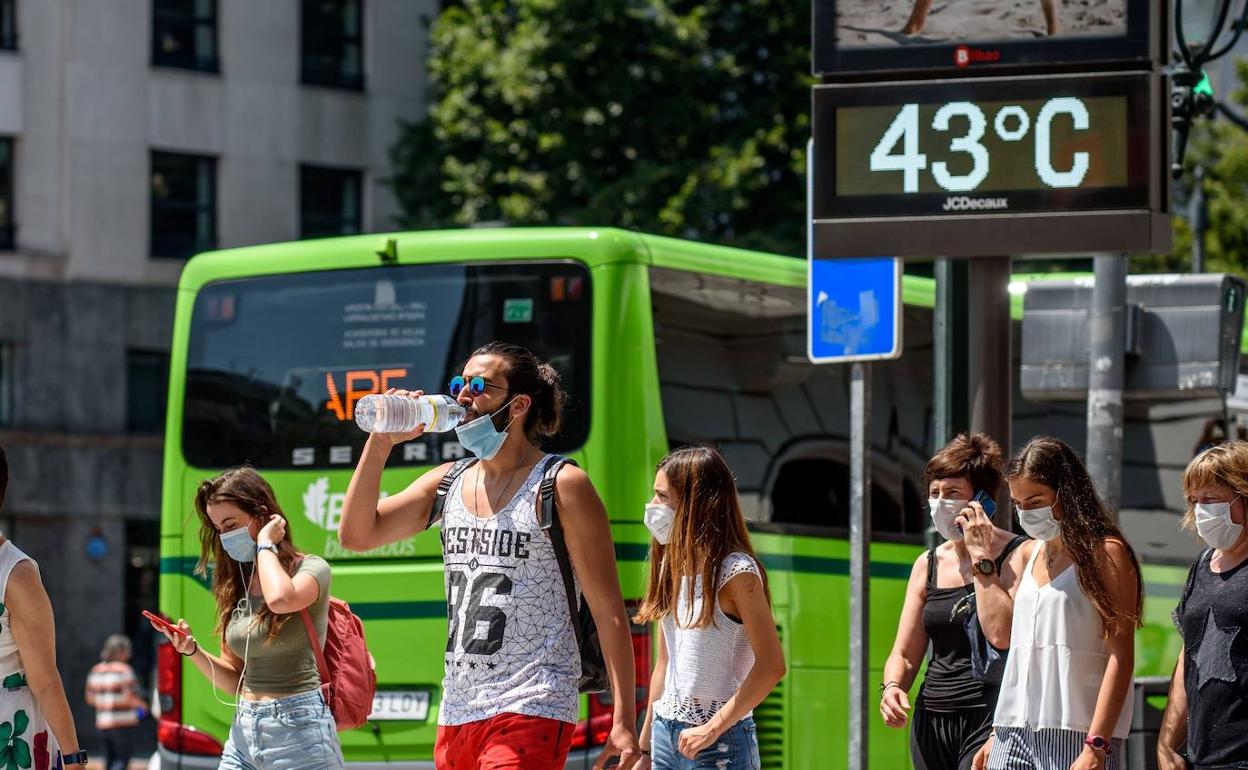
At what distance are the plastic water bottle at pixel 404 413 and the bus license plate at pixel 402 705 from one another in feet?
17.6

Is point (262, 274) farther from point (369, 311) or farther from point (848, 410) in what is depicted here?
point (848, 410)

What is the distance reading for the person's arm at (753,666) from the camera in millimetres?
6754

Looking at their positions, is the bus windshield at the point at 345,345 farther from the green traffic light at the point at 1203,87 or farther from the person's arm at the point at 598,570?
the person's arm at the point at 598,570

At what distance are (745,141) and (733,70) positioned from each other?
4.04ft

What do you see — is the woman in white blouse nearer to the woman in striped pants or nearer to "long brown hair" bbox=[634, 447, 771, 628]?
"long brown hair" bbox=[634, 447, 771, 628]

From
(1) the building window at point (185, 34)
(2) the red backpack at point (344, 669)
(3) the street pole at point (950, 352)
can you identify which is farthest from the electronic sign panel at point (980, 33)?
(1) the building window at point (185, 34)

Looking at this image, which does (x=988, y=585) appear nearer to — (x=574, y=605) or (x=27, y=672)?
(x=574, y=605)

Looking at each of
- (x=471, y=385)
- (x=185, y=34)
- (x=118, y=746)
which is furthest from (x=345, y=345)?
(x=185, y=34)

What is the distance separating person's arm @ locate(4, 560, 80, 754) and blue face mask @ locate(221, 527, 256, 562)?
147cm

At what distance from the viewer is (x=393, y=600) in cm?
1170

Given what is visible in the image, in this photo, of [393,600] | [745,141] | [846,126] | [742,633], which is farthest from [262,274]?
[745,141]

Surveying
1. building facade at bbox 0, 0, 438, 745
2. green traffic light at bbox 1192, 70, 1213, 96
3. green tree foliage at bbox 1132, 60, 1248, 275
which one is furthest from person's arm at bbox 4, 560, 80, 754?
building facade at bbox 0, 0, 438, 745

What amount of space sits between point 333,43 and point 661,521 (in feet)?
98.2

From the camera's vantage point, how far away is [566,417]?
37.0ft
